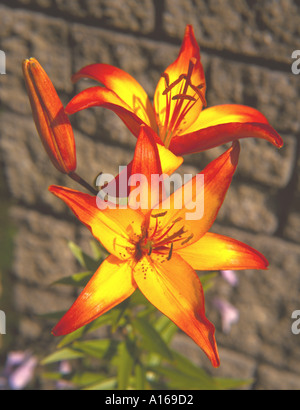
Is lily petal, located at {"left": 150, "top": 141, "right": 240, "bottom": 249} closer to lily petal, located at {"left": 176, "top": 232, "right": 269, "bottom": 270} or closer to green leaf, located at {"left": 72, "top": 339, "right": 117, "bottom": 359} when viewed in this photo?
lily petal, located at {"left": 176, "top": 232, "right": 269, "bottom": 270}

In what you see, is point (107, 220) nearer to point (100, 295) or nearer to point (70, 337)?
point (100, 295)

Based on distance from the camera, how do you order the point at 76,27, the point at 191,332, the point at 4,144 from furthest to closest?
the point at 4,144 → the point at 76,27 → the point at 191,332
